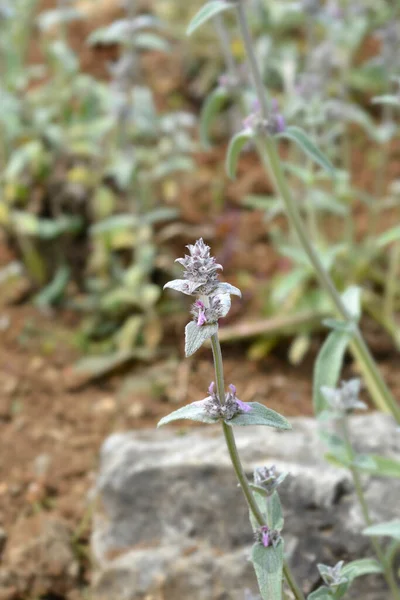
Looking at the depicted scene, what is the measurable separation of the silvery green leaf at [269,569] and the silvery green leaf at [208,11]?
1.62m

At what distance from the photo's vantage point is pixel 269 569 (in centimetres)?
181

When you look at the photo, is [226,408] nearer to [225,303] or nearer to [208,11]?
[225,303]

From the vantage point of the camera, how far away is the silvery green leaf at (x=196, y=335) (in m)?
1.65

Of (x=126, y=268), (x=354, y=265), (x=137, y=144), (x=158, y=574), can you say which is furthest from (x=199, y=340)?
(x=137, y=144)

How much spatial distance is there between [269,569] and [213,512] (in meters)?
0.99

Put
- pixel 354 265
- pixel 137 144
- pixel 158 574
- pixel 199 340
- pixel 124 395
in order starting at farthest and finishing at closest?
pixel 137 144 → pixel 354 265 → pixel 124 395 → pixel 158 574 → pixel 199 340

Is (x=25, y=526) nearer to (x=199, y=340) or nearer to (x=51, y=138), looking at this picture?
A: (x=199, y=340)

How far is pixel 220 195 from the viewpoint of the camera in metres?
5.18

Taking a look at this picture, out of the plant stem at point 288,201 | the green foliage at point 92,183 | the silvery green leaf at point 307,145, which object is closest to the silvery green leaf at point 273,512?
the plant stem at point 288,201

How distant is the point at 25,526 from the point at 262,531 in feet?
4.90

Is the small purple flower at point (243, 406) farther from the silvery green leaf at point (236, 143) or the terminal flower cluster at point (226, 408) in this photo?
the silvery green leaf at point (236, 143)

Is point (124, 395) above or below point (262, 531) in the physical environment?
above

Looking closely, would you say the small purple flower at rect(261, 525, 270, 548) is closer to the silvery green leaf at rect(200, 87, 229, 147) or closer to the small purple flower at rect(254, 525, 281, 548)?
the small purple flower at rect(254, 525, 281, 548)

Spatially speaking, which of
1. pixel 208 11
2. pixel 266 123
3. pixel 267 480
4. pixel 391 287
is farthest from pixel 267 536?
pixel 391 287
